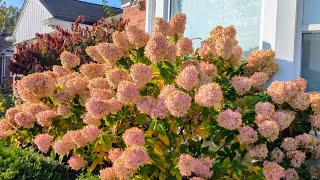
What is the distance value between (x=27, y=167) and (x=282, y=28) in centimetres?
306

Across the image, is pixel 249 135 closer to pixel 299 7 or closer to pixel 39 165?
pixel 299 7

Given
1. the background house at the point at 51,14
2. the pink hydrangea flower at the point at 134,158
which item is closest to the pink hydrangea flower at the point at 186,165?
the pink hydrangea flower at the point at 134,158

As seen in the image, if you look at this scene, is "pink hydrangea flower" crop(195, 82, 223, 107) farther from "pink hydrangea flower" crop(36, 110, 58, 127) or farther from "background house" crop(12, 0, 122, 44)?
"background house" crop(12, 0, 122, 44)

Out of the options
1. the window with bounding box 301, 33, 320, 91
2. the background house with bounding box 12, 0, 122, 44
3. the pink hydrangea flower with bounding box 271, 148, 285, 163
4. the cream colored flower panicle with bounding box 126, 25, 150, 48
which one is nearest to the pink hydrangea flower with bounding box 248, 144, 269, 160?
the pink hydrangea flower with bounding box 271, 148, 285, 163

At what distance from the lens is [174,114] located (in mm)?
3391

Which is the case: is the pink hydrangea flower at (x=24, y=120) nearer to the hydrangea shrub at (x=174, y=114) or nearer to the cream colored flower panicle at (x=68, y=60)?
the hydrangea shrub at (x=174, y=114)

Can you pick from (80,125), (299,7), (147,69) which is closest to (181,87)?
(147,69)

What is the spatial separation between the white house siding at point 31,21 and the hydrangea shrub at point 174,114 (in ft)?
75.0

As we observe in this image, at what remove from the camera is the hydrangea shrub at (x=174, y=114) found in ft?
11.4

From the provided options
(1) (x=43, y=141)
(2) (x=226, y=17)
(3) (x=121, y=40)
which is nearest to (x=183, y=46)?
(3) (x=121, y=40)

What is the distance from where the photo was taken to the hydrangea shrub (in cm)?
346

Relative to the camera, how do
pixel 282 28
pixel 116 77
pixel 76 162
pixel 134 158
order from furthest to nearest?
pixel 282 28 < pixel 76 162 < pixel 116 77 < pixel 134 158

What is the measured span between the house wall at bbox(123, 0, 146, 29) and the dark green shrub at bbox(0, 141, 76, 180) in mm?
2850

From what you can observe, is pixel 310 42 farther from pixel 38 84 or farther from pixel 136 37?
pixel 38 84
